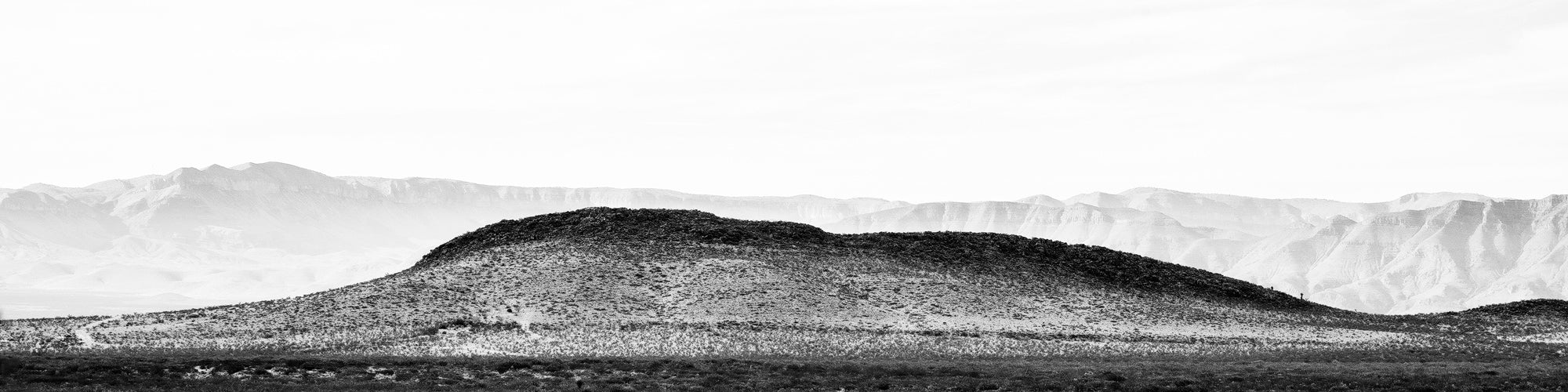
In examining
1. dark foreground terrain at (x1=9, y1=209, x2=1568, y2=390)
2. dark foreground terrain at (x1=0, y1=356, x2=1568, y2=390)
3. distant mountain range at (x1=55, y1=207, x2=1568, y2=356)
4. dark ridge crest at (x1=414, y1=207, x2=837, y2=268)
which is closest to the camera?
dark foreground terrain at (x1=0, y1=356, x2=1568, y2=390)

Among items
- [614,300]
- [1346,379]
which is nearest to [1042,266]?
[614,300]

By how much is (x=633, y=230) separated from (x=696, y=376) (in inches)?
1448

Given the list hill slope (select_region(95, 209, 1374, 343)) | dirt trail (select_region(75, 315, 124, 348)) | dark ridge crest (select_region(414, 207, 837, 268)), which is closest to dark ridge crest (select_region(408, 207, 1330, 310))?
dark ridge crest (select_region(414, 207, 837, 268))

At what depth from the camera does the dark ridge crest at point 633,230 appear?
77.2m

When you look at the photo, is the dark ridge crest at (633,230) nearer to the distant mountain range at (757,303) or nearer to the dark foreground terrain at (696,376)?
the distant mountain range at (757,303)

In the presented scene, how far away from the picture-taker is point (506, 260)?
235 ft

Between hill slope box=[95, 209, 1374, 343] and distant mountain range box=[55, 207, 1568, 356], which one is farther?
hill slope box=[95, 209, 1374, 343]

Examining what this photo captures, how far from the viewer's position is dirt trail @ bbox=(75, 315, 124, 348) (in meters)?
51.3

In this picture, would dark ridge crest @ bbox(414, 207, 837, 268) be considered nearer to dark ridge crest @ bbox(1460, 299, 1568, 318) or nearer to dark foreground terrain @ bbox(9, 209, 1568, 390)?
dark foreground terrain @ bbox(9, 209, 1568, 390)

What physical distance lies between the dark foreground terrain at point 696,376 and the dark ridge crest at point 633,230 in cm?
3031

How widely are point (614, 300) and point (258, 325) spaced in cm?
1580

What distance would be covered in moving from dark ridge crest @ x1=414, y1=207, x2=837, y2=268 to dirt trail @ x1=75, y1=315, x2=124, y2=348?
21671 millimetres

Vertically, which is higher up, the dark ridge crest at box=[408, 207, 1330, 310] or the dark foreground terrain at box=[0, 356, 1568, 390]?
the dark ridge crest at box=[408, 207, 1330, 310]

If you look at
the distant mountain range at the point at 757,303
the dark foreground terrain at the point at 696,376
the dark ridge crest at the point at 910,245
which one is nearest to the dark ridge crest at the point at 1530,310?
the distant mountain range at the point at 757,303
